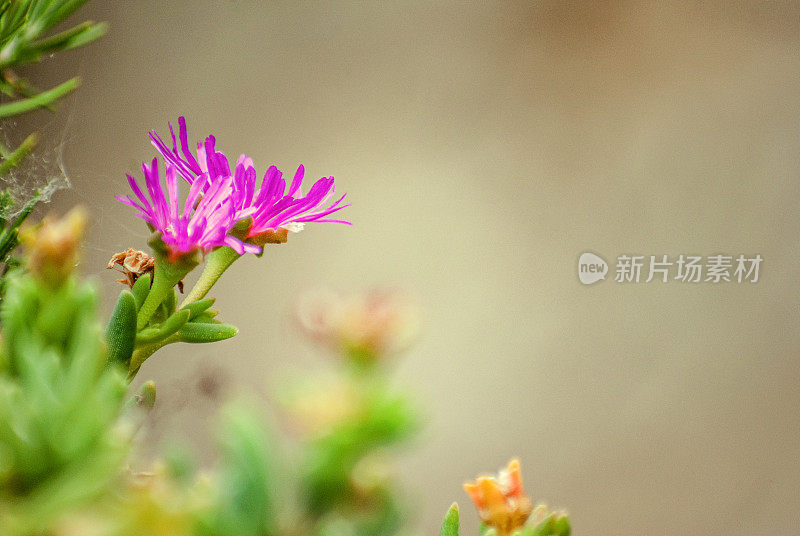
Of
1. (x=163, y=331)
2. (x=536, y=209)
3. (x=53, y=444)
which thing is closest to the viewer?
(x=53, y=444)

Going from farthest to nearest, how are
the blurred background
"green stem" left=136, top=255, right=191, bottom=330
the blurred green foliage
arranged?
the blurred background, "green stem" left=136, top=255, right=191, bottom=330, the blurred green foliage

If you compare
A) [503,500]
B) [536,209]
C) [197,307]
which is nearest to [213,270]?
[197,307]

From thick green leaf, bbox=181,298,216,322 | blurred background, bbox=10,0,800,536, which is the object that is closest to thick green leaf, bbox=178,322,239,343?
thick green leaf, bbox=181,298,216,322

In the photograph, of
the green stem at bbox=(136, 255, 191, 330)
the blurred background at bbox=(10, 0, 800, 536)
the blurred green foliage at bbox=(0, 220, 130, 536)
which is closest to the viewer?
the blurred green foliage at bbox=(0, 220, 130, 536)

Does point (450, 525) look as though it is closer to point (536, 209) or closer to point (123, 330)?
point (123, 330)

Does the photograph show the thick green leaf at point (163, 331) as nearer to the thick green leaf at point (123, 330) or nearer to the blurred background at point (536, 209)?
the thick green leaf at point (123, 330)

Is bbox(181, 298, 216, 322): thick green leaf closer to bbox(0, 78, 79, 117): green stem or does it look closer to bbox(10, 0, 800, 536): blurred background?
bbox(0, 78, 79, 117): green stem

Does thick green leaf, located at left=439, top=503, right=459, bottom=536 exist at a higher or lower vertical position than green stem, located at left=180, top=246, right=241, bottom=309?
lower
